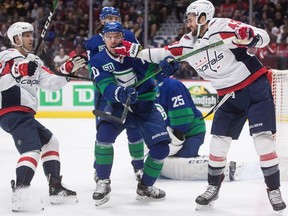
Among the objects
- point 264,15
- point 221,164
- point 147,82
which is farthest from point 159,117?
point 264,15

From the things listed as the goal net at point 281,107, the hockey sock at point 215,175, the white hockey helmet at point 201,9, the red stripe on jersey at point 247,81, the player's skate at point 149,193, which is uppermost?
the white hockey helmet at point 201,9

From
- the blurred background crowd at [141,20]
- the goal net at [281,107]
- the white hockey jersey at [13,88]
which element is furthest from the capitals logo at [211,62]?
the blurred background crowd at [141,20]

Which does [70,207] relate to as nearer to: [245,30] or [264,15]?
[245,30]

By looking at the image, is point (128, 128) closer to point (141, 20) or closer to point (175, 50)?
A: point (175, 50)

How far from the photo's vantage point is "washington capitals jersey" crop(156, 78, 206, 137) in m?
4.19

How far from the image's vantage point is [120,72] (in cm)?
357

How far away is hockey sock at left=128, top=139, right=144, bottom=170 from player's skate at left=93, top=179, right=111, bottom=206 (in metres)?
0.46

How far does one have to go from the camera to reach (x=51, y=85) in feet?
12.2

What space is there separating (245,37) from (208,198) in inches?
35.7

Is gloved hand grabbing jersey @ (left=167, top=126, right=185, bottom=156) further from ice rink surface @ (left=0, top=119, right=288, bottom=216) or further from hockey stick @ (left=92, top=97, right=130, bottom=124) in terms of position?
hockey stick @ (left=92, top=97, right=130, bottom=124)

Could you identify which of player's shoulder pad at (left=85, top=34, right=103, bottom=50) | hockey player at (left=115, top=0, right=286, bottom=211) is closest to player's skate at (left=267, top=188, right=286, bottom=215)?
hockey player at (left=115, top=0, right=286, bottom=211)

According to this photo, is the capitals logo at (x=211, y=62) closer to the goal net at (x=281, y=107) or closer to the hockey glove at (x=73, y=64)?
the hockey glove at (x=73, y=64)

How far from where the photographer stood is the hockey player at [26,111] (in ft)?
11.1

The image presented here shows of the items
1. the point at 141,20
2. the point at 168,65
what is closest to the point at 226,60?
the point at 168,65
